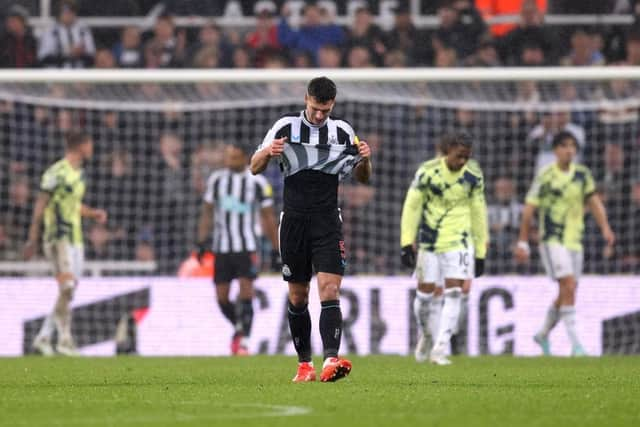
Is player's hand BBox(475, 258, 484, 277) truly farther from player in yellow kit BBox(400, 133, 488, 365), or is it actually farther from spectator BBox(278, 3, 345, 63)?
spectator BBox(278, 3, 345, 63)

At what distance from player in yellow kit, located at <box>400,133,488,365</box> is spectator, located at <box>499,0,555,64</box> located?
6721 mm

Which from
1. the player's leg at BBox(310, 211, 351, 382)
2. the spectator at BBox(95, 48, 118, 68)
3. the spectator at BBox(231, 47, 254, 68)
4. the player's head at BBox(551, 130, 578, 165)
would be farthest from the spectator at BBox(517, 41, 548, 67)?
the player's leg at BBox(310, 211, 351, 382)

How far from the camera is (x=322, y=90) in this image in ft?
35.1

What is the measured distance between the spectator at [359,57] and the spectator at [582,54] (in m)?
2.84

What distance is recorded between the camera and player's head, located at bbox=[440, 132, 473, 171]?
1479 cm

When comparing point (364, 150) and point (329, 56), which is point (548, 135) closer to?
point (329, 56)

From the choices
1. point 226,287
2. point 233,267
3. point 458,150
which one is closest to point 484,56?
point 233,267

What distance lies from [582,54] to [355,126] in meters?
3.47

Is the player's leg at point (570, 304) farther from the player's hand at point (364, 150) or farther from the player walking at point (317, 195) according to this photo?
the player's hand at point (364, 150)

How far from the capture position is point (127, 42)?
22.3 m

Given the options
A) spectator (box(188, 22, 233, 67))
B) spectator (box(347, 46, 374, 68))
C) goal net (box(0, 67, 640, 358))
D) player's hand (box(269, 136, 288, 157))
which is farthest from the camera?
spectator (box(188, 22, 233, 67))

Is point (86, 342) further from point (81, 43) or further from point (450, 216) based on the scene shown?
point (450, 216)

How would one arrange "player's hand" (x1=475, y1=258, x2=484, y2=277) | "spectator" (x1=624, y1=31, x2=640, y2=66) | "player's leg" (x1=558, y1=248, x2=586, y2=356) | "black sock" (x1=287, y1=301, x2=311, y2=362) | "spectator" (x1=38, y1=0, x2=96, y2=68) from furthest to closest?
"spectator" (x1=38, y1=0, x2=96, y2=68) → "spectator" (x1=624, y1=31, x2=640, y2=66) → "player's leg" (x1=558, y1=248, x2=586, y2=356) → "player's hand" (x1=475, y1=258, x2=484, y2=277) → "black sock" (x1=287, y1=301, x2=311, y2=362)

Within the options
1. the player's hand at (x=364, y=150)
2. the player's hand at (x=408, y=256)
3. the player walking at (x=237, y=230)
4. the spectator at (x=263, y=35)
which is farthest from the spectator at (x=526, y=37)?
the player's hand at (x=364, y=150)
